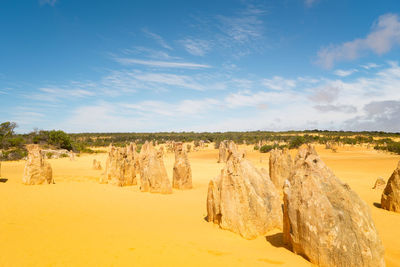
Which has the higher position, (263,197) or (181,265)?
(263,197)

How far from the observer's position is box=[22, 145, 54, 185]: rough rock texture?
1360 centimetres

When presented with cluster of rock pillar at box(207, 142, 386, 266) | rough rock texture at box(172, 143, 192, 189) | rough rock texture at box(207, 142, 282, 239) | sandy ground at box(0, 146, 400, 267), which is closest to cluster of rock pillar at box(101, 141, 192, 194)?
rough rock texture at box(172, 143, 192, 189)

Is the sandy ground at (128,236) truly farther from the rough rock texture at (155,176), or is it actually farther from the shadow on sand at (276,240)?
the rough rock texture at (155,176)

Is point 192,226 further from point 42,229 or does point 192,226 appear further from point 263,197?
point 42,229

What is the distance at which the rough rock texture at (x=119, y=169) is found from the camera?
1454cm

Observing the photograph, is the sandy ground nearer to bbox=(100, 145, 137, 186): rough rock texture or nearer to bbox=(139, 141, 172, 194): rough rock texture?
bbox=(139, 141, 172, 194): rough rock texture

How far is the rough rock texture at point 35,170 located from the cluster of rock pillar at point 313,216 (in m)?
11.9

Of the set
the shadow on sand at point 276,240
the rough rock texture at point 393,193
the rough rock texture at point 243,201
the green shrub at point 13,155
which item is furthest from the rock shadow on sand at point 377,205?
the green shrub at point 13,155

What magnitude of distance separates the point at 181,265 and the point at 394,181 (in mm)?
8790

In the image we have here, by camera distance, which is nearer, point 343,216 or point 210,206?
point 343,216

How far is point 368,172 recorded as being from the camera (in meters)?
22.2

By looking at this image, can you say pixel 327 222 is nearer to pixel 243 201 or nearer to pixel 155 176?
pixel 243 201

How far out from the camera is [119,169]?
14.5 meters

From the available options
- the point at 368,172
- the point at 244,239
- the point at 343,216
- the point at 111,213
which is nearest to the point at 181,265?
the point at 244,239
